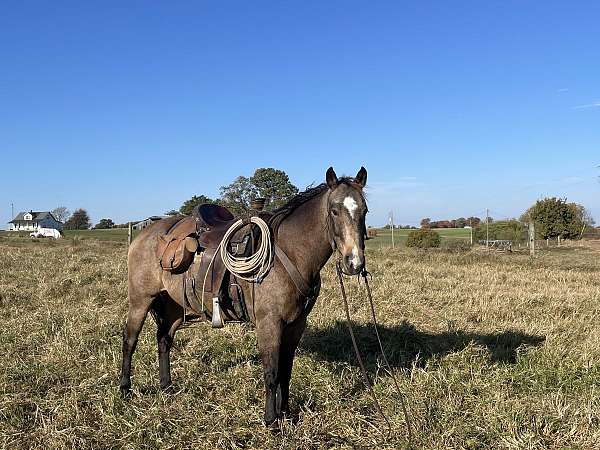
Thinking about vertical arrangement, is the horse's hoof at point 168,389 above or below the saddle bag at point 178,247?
below

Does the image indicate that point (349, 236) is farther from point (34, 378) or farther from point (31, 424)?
point (34, 378)

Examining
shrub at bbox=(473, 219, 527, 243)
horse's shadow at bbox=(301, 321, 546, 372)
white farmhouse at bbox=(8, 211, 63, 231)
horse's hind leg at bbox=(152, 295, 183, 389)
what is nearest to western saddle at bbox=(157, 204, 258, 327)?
horse's hind leg at bbox=(152, 295, 183, 389)

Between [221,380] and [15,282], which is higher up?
[15,282]

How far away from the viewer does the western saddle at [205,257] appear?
4457 millimetres

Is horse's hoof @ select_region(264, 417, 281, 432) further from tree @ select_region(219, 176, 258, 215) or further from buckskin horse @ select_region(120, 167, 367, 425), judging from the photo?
tree @ select_region(219, 176, 258, 215)

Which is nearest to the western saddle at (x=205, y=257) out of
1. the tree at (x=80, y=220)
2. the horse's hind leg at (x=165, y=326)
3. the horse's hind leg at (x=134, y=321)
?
the horse's hind leg at (x=134, y=321)

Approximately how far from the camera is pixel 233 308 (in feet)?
14.8

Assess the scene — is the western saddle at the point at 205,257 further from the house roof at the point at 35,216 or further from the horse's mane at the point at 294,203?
the house roof at the point at 35,216

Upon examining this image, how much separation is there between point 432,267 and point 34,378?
11523 mm

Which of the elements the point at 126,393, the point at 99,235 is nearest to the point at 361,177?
the point at 126,393

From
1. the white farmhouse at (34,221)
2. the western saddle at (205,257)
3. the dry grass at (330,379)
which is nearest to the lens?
the dry grass at (330,379)

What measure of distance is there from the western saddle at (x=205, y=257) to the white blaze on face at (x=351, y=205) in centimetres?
112

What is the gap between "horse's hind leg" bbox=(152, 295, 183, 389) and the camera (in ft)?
17.6

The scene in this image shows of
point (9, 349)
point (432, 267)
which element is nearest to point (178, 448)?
point (9, 349)
